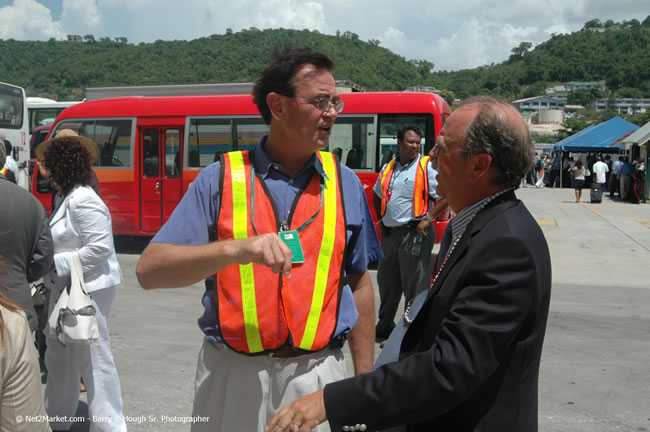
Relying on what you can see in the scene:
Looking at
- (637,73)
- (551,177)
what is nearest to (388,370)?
(551,177)

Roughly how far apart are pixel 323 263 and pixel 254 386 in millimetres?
497

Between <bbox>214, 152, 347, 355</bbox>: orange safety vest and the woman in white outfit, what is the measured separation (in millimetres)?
1883

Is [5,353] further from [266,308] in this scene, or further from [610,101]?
[610,101]

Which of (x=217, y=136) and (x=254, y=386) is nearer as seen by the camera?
(x=254, y=386)

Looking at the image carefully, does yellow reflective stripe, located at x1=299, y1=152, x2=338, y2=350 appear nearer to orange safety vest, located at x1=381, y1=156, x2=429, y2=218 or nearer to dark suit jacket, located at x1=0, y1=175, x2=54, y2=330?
dark suit jacket, located at x1=0, y1=175, x2=54, y2=330

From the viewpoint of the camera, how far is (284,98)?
232 centimetres

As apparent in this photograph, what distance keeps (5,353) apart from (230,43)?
8505 cm

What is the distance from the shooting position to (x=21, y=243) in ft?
10.5

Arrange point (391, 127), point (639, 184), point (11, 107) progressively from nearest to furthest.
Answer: point (391, 127) < point (11, 107) < point (639, 184)

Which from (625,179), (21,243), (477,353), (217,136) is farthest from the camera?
(625,179)

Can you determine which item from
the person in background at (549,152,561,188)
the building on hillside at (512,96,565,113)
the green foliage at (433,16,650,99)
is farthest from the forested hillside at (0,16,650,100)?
the building on hillside at (512,96,565,113)

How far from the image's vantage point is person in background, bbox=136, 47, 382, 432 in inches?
83.4

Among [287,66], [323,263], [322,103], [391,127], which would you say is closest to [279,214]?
[323,263]

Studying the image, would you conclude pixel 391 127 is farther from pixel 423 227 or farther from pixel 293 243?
pixel 293 243
